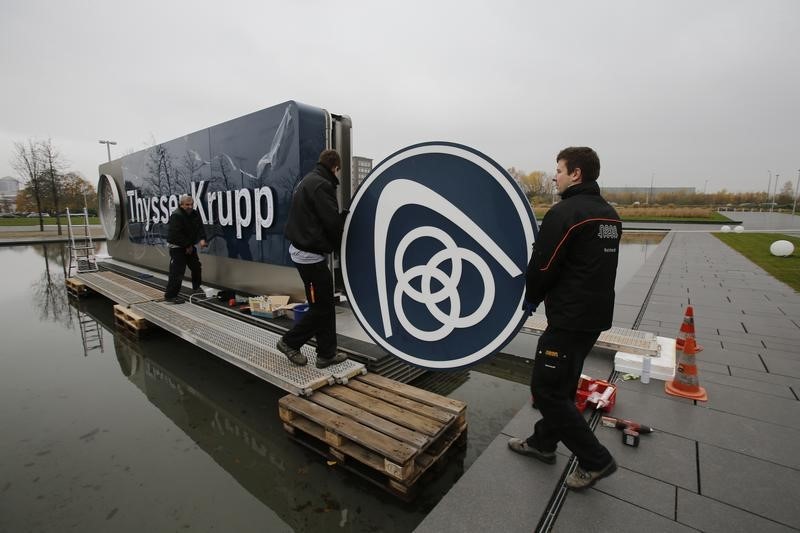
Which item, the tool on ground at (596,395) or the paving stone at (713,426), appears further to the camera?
the tool on ground at (596,395)

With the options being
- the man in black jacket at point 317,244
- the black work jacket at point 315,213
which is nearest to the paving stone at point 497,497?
the man in black jacket at point 317,244

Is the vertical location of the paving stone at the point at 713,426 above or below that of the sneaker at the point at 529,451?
below

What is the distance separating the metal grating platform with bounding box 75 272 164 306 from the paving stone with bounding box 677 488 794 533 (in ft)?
24.2

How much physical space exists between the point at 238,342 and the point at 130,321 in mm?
2954

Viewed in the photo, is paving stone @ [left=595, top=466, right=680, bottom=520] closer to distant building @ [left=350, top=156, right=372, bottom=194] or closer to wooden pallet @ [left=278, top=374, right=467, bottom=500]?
wooden pallet @ [left=278, top=374, right=467, bottom=500]

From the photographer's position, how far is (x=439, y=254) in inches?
90.1

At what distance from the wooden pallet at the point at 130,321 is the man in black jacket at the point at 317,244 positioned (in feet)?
11.5

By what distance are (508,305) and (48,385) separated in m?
5.22

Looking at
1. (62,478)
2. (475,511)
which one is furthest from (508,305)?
(62,478)

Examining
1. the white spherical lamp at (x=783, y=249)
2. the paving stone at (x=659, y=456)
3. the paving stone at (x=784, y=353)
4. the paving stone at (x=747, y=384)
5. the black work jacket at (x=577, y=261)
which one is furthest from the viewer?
the white spherical lamp at (x=783, y=249)

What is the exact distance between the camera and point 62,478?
2805 mm

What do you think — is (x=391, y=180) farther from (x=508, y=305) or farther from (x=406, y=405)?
(x=406, y=405)

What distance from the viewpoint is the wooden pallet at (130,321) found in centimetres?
578

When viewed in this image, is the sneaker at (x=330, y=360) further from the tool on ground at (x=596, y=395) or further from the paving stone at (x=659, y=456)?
the paving stone at (x=659, y=456)
